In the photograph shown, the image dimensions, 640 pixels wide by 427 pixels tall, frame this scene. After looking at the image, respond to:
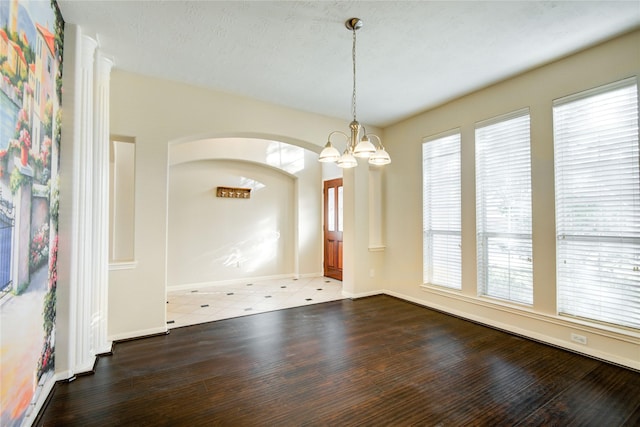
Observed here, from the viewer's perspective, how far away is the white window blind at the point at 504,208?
11.0 feet

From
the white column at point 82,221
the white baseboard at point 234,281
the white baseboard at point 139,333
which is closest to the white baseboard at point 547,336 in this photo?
the white baseboard at point 234,281

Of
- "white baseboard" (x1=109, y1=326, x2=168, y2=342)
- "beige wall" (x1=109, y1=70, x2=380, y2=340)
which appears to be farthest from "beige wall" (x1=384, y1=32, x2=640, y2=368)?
"white baseboard" (x1=109, y1=326, x2=168, y2=342)

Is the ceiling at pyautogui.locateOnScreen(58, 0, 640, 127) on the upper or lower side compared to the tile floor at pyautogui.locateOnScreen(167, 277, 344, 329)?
upper

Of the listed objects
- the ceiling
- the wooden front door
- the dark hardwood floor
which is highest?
the ceiling

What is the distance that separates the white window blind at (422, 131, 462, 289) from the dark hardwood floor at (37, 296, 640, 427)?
3.33ft

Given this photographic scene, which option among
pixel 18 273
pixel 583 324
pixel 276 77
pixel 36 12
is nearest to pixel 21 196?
pixel 18 273

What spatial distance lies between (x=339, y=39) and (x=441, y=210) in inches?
111

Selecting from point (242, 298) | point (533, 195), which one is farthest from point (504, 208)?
point (242, 298)

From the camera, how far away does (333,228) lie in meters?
6.89

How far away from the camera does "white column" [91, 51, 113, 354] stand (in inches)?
108

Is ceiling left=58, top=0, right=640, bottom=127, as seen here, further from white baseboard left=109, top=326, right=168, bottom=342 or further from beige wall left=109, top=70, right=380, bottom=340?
white baseboard left=109, top=326, right=168, bottom=342

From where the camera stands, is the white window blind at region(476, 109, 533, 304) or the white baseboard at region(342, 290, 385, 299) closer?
the white window blind at region(476, 109, 533, 304)

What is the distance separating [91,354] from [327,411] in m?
2.26

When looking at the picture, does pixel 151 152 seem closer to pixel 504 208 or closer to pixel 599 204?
pixel 504 208
